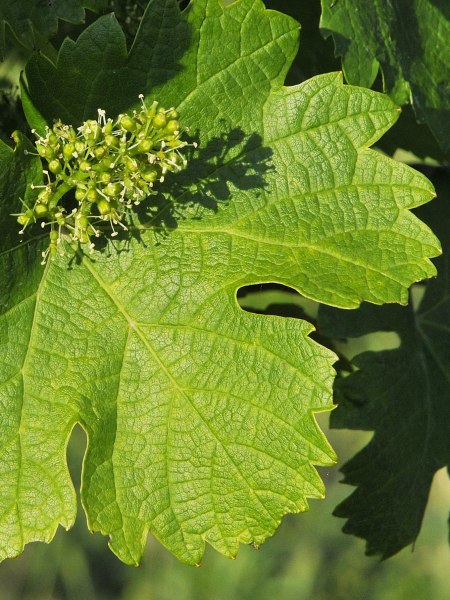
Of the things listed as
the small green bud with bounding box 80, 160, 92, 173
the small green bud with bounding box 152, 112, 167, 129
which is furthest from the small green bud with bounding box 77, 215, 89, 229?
the small green bud with bounding box 152, 112, 167, 129

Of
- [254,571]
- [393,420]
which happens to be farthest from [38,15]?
[254,571]

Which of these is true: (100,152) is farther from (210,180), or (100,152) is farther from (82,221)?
(210,180)

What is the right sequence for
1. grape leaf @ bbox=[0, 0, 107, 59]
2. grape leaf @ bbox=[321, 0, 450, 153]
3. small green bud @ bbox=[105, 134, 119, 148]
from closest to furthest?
1. small green bud @ bbox=[105, 134, 119, 148]
2. grape leaf @ bbox=[0, 0, 107, 59]
3. grape leaf @ bbox=[321, 0, 450, 153]

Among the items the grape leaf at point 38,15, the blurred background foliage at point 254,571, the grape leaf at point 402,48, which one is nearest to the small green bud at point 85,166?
the grape leaf at point 38,15

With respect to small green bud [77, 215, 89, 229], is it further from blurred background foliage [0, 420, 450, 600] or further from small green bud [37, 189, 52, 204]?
blurred background foliage [0, 420, 450, 600]

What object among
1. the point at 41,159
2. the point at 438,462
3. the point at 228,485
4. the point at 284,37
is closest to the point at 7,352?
the point at 41,159

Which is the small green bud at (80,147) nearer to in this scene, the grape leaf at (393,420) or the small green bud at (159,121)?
the small green bud at (159,121)
